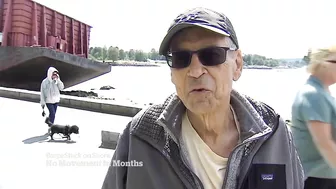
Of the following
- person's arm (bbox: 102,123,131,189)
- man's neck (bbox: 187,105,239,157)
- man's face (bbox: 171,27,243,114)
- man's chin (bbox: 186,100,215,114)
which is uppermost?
man's face (bbox: 171,27,243,114)

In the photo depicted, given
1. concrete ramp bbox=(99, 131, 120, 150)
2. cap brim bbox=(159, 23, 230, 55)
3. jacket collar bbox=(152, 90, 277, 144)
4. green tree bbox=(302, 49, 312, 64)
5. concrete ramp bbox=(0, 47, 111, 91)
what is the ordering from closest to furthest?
cap brim bbox=(159, 23, 230, 55) < jacket collar bbox=(152, 90, 277, 144) < green tree bbox=(302, 49, 312, 64) < concrete ramp bbox=(99, 131, 120, 150) < concrete ramp bbox=(0, 47, 111, 91)

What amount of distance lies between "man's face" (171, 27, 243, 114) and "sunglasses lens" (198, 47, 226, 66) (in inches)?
0.5

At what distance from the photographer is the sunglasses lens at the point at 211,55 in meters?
1.38

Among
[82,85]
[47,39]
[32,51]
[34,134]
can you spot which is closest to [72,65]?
[47,39]

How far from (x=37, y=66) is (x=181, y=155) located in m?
24.2

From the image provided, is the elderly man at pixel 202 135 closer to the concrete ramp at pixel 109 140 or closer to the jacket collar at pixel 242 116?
the jacket collar at pixel 242 116

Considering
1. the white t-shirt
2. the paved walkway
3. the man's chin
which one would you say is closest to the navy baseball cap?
the man's chin

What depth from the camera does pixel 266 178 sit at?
139cm

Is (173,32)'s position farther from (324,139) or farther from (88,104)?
(88,104)

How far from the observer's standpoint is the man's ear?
4.97 feet

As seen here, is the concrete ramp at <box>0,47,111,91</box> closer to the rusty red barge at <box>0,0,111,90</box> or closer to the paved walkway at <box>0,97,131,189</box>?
the rusty red barge at <box>0,0,111,90</box>

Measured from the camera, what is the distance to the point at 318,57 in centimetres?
213

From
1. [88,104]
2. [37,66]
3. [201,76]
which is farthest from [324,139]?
[37,66]

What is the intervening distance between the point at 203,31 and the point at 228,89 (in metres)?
0.26
